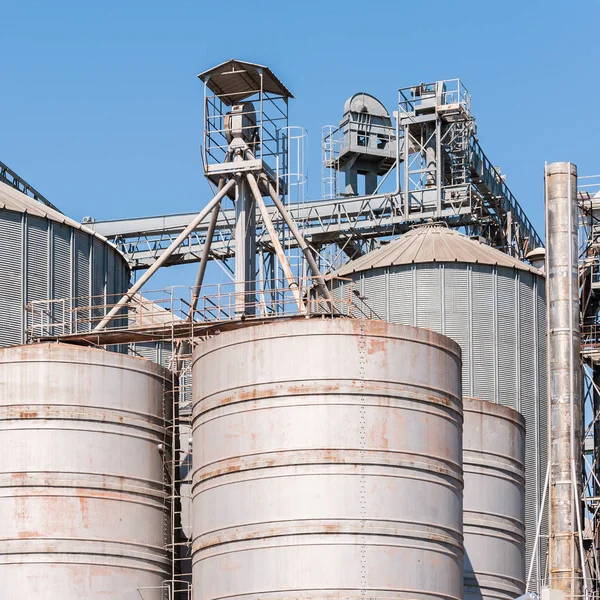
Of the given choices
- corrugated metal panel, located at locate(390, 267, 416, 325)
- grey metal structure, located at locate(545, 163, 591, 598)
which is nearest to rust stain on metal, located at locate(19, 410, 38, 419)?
grey metal structure, located at locate(545, 163, 591, 598)

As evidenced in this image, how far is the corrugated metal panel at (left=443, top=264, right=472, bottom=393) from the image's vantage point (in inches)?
2238

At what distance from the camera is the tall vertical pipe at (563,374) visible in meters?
44.5

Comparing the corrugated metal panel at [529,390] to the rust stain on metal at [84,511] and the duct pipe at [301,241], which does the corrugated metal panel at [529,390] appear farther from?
the rust stain on metal at [84,511]

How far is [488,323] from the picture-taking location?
5719cm

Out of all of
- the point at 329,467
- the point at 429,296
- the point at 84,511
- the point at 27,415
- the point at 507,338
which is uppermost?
the point at 429,296

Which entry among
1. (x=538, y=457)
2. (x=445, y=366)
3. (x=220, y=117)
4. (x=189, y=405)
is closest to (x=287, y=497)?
Answer: (x=445, y=366)

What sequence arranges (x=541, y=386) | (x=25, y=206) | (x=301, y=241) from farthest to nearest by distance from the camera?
(x=541, y=386), (x=25, y=206), (x=301, y=241)

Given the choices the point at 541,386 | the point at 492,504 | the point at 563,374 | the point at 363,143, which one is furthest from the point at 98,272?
the point at 363,143

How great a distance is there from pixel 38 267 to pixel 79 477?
12.7m

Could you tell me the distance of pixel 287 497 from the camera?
38812 millimetres

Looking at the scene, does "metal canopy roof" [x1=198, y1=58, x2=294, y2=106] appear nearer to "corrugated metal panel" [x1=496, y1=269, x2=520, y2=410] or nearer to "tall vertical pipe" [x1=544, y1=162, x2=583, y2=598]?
"tall vertical pipe" [x1=544, y1=162, x2=583, y2=598]

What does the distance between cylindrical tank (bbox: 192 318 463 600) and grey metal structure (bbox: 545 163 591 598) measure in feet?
16.4

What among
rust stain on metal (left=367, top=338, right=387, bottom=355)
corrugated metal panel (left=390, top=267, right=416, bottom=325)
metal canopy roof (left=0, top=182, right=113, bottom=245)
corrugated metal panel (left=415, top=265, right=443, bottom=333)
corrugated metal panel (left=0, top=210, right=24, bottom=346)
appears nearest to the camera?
rust stain on metal (left=367, top=338, right=387, bottom=355)

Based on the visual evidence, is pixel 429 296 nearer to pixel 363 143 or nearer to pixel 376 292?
pixel 376 292
